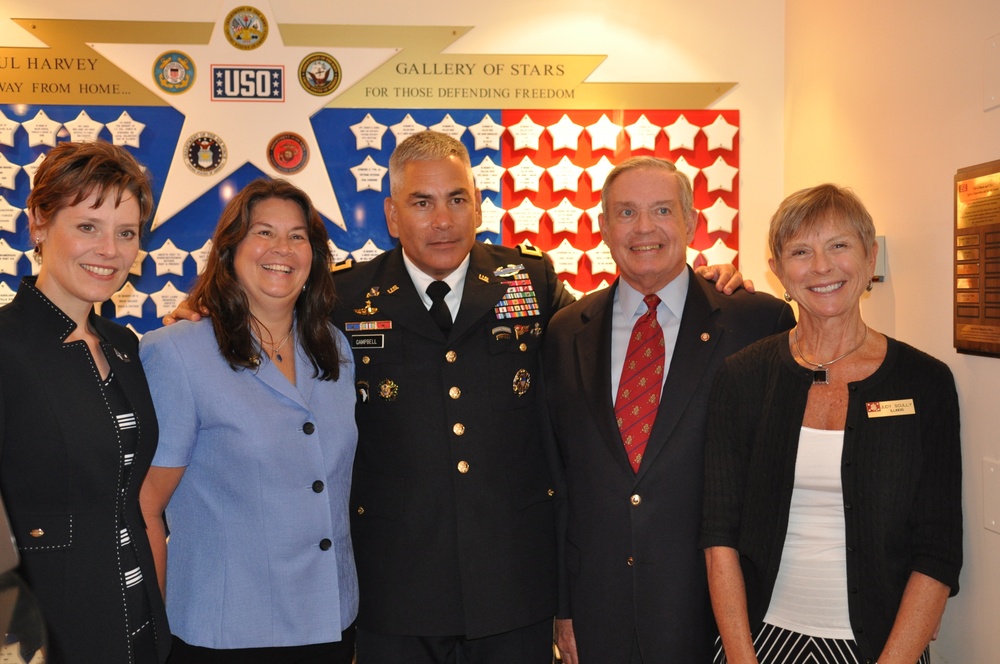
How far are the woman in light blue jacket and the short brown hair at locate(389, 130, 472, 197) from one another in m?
0.51

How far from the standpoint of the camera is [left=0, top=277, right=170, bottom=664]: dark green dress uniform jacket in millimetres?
1686

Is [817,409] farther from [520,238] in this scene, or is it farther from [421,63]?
[421,63]

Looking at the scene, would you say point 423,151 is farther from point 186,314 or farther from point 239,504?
point 239,504

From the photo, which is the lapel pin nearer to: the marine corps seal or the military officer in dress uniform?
Answer: the military officer in dress uniform

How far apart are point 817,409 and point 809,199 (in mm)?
509

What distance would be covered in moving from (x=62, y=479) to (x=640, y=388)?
1.47 metres

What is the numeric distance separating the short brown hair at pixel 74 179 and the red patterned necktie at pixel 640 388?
1.40m

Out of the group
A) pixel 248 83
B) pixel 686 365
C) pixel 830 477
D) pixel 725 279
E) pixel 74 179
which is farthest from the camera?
pixel 248 83

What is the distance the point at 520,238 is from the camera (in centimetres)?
384

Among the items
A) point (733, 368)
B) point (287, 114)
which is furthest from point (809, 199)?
point (287, 114)

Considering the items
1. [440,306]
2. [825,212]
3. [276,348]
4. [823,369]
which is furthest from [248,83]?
[823,369]

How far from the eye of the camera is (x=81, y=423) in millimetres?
1781

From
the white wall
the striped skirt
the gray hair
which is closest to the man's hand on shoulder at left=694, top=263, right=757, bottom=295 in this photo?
the gray hair

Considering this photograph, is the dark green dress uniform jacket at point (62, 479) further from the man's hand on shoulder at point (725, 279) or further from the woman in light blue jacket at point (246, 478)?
the man's hand on shoulder at point (725, 279)
